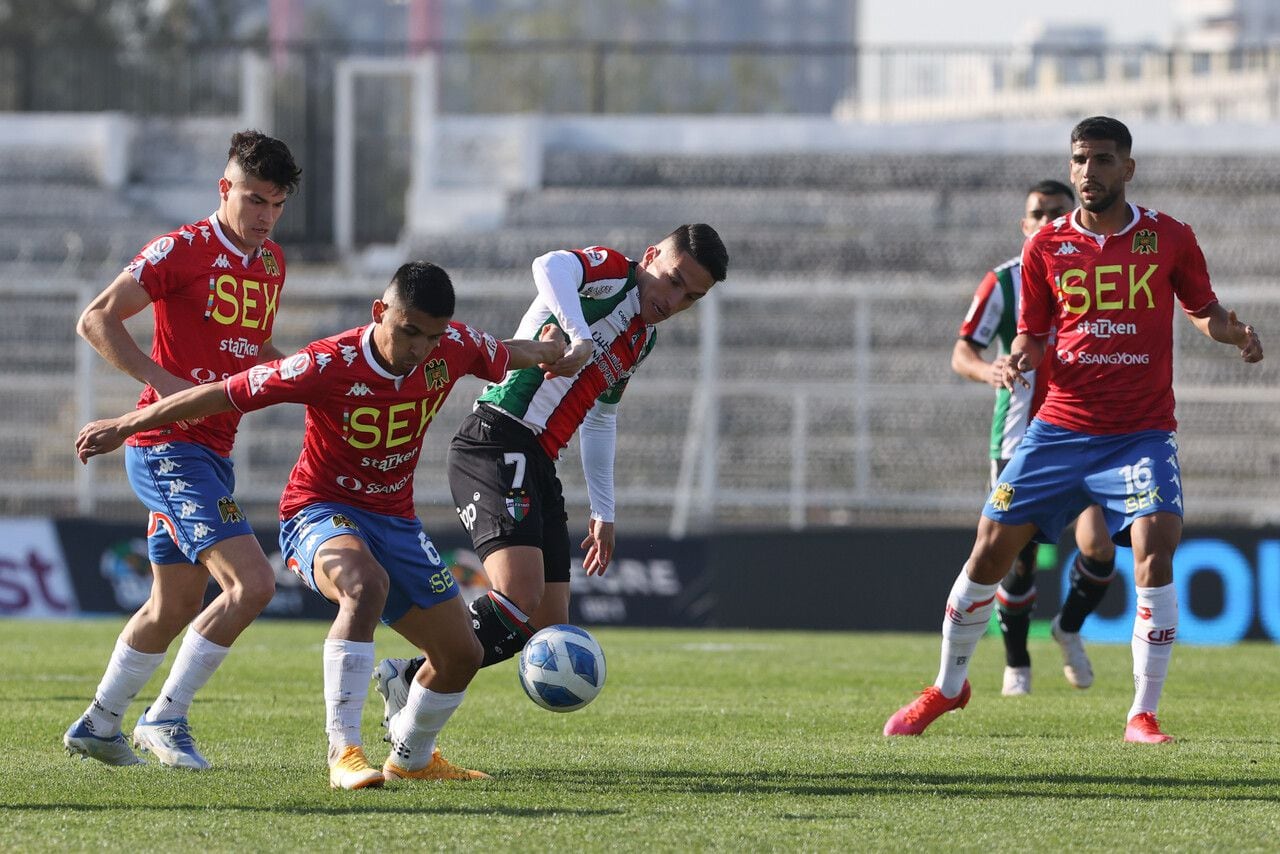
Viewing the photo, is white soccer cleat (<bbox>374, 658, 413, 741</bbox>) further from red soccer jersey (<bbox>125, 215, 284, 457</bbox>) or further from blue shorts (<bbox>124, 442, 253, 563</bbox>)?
red soccer jersey (<bbox>125, 215, 284, 457</bbox>)

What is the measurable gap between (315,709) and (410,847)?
140 inches

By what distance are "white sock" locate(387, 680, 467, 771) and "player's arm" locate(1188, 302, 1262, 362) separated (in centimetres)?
323

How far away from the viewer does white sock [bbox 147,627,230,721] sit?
6.47 m

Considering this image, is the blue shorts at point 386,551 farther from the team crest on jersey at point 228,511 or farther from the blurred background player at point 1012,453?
the blurred background player at point 1012,453

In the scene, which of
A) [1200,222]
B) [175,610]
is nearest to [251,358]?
[175,610]

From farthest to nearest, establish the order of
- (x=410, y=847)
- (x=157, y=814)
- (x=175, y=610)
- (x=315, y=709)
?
(x=315, y=709) < (x=175, y=610) < (x=157, y=814) < (x=410, y=847)

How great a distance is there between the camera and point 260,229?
667 cm

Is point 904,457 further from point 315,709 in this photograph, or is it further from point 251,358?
point 251,358

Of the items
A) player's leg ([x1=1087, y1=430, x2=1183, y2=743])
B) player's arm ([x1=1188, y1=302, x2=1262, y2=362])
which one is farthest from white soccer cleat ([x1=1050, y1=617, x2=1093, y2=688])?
player's arm ([x1=1188, y1=302, x2=1262, y2=362])

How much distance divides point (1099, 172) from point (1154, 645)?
1832mm

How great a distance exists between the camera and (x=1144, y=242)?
722 cm

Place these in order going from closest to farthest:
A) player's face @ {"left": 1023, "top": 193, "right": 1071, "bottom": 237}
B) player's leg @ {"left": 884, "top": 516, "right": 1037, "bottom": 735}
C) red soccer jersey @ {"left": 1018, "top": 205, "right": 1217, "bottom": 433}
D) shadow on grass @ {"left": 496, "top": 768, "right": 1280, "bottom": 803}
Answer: shadow on grass @ {"left": 496, "top": 768, "right": 1280, "bottom": 803}
red soccer jersey @ {"left": 1018, "top": 205, "right": 1217, "bottom": 433}
player's leg @ {"left": 884, "top": 516, "right": 1037, "bottom": 735}
player's face @ {"left": 1023, "top": 193, "right": 1071, "bottom": 237}

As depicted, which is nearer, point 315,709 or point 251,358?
point 251,358

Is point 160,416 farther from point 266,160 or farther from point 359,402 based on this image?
point 266,160
